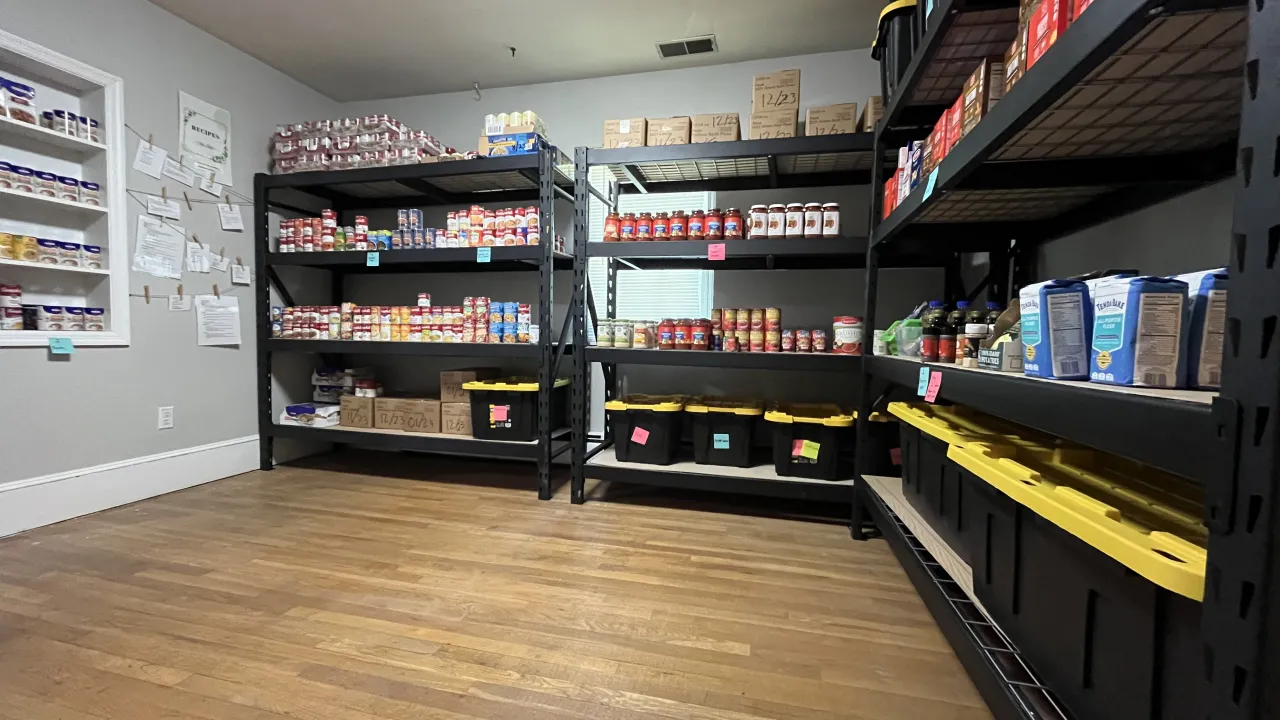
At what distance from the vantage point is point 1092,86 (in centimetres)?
95

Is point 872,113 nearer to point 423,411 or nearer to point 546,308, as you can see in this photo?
point 546,308

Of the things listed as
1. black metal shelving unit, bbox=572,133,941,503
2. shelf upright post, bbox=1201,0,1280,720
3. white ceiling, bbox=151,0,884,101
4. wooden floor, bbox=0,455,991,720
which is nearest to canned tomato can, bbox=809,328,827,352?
black metal shelving unit, bbox=572,133,941,503

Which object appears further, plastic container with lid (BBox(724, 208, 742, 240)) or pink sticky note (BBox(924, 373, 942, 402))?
plastic container with lid (BBox(724, 208, 742, 240))

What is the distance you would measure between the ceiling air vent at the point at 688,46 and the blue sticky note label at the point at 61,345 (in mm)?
3350

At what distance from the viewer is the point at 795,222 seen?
238 cm

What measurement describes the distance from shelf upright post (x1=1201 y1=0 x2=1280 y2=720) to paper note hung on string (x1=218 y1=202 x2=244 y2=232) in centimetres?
408

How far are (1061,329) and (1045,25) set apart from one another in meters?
0.58

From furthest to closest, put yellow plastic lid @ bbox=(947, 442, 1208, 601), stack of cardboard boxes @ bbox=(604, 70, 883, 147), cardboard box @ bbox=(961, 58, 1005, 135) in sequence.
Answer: stack of cardboard boxes @ bbox=(604, 70, 883, 147) < cardboard box @ bbox=(961, 58, 1005, 135) < yellow plastic lid @ bbox=(947, 442, 1208, 601)

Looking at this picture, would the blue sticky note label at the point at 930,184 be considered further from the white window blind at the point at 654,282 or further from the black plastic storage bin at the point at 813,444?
the white window blind at the point at 654,282

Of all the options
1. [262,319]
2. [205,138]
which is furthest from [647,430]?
[205,138]

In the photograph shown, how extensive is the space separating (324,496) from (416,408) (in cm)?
67

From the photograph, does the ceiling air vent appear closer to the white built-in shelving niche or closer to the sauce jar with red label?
the sauce jar with red label

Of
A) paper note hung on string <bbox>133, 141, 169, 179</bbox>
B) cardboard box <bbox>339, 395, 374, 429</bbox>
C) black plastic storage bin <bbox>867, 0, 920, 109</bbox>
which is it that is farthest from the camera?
cardboard box <bbox>339, 395, 374, 429</bbox>

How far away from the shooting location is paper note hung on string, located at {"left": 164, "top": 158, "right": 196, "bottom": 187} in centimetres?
273
